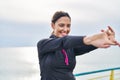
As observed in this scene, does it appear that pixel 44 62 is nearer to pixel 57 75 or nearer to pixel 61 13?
pixel 57 75

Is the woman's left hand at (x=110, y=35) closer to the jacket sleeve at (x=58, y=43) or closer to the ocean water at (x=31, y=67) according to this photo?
the jacket sleeve at (x=58, y=43)

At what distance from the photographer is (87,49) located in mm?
2523

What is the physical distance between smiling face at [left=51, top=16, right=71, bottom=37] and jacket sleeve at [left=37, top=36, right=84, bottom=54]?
116mm

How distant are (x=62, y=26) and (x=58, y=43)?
277 mm

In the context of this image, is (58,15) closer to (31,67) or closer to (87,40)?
(87,40)

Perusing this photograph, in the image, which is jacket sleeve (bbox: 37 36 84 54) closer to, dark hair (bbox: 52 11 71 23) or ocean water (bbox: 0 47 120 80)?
dark hair (bbox: 52 11 71 23)

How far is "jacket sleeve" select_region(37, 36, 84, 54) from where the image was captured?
6.57 feet

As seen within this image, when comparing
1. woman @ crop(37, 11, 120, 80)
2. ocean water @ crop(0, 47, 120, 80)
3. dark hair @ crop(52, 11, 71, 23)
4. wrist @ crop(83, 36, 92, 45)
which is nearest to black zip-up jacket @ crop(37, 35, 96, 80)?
woman @ crop(37, 11, 120, 80)

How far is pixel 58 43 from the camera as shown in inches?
86.0

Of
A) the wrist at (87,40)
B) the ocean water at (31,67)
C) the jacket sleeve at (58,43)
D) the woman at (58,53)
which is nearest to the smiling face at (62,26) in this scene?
the woman at (58,53)

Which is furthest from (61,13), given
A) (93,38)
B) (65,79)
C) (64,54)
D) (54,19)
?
(93,38)

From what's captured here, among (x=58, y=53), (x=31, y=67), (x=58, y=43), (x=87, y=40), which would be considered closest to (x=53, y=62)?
(x=58, y=53)

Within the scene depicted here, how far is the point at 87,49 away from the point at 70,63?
20 cm

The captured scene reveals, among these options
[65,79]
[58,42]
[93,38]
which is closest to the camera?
[93,38]
